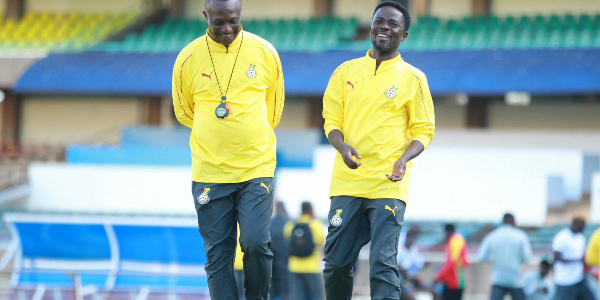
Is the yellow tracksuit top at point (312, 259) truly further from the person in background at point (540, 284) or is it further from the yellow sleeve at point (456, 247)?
the person in background at point (540, 284)

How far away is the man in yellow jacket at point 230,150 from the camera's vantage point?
192 inches

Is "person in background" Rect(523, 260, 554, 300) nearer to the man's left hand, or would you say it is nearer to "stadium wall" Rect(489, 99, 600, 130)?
the man's left hand

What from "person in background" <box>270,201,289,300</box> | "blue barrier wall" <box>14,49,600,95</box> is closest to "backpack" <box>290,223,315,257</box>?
"person in background" <box>270,201,289,300</box>

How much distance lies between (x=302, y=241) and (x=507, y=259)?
256 cm

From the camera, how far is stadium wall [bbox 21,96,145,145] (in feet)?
94.3

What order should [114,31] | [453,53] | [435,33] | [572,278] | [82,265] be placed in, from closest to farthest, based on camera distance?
[572,278] → [82,265] → [453,53] → [435,33] → [114,31]

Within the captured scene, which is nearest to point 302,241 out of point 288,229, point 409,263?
point 288,229

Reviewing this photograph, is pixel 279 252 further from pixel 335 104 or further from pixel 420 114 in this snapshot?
pixel 420 114

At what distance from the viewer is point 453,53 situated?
72.1 ft

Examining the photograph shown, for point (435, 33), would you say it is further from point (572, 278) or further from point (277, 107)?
point (277, 107)

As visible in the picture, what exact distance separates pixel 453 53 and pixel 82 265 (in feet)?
41.6

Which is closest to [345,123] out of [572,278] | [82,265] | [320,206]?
[572,278]

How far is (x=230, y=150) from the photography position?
4.92 metres

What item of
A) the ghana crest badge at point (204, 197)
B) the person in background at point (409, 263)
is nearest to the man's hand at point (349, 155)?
the ghana crest badge at point (204, 197)
